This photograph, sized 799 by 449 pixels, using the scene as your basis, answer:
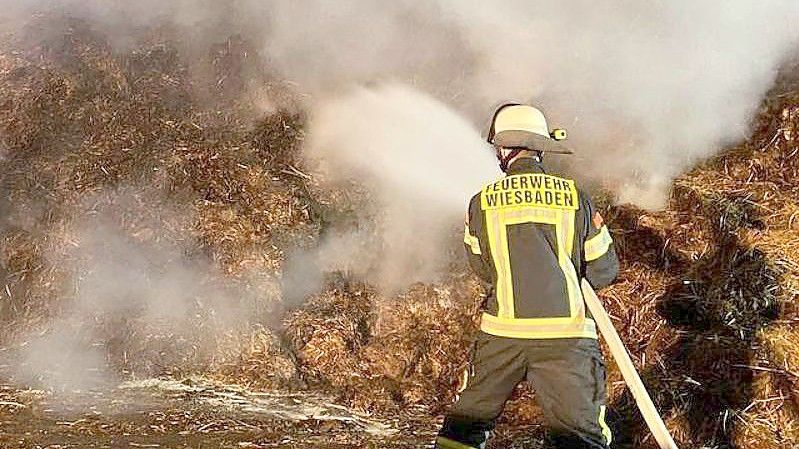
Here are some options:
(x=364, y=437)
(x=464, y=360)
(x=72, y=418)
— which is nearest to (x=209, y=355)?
(x=72, y=418)

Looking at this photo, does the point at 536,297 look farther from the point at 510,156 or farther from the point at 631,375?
the point at 510,156

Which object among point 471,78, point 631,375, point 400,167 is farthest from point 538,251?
point 471,78

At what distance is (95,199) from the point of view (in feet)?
18.1

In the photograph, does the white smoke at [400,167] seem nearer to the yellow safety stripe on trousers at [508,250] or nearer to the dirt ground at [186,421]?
the dirt ground at [186,421]

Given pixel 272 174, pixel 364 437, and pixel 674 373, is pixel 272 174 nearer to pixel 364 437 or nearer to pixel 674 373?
pixel 364 437

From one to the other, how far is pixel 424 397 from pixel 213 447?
1320mm

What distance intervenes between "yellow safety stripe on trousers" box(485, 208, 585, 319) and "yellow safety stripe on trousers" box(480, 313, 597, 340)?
3 cm

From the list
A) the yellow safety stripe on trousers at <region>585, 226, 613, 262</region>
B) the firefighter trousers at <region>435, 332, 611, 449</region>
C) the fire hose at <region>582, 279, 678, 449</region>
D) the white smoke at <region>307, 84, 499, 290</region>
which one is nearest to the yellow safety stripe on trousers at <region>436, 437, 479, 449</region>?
the firefighter trousers at <region>435, 332, 611, 449</region>

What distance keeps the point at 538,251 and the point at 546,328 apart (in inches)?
11.8

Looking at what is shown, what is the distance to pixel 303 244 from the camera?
545cm

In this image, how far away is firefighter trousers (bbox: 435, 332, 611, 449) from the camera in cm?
293

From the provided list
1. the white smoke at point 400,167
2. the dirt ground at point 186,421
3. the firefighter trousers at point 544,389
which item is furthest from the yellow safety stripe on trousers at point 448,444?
the white smoke at point 400,167

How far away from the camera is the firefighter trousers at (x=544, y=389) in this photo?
293 cm

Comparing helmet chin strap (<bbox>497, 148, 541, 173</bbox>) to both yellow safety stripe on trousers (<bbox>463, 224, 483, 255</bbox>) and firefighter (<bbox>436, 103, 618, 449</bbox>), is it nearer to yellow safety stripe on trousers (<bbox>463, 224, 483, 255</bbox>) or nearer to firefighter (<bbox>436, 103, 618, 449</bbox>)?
firefighter (<bbox>436, 103, 618, 449</bbox>)
